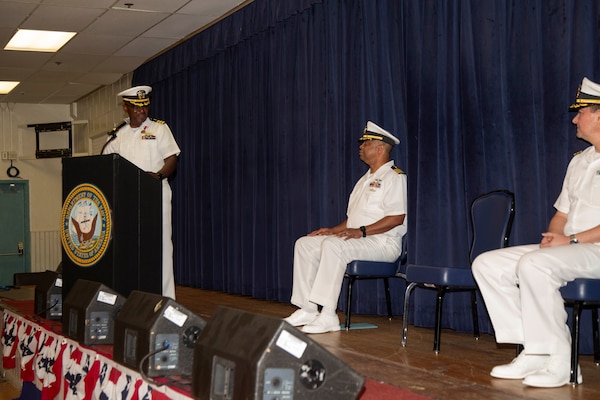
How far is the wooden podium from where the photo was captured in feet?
12.6

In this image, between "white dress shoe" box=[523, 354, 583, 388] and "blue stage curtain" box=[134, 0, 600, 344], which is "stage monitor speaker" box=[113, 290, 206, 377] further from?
"blue stage curtain" box=[134, 0, 600, 344]

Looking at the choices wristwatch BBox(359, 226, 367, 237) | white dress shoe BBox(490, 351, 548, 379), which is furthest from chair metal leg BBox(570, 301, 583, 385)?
wristwatch BBox(359, 226, 367, 237)

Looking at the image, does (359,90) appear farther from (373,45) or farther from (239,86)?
(239,86)

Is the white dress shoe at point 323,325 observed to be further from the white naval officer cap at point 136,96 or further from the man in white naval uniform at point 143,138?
the white naval officer cap at point 136,96

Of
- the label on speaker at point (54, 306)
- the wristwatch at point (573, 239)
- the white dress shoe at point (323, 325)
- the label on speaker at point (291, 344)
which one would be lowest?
the white dress shoe at point (323, 325)

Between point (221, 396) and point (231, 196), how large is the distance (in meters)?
5.50

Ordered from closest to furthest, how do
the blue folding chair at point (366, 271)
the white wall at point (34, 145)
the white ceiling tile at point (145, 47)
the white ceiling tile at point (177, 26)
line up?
the blue folding chair at point (366, 271), the white ceiling tile at point (177, 26), the white ceiling tile at point (145, 47), the white wall at point (34, 145)

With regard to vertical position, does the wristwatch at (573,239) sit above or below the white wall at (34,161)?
below

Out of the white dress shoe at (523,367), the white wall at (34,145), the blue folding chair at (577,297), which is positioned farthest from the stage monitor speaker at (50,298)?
the white wall at (34,145)

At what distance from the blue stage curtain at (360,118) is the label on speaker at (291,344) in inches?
93.3

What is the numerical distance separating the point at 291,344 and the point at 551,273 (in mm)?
1385

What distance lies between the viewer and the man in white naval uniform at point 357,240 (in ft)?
14.6

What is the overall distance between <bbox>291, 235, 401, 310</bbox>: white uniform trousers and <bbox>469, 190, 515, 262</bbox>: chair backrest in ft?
2.42

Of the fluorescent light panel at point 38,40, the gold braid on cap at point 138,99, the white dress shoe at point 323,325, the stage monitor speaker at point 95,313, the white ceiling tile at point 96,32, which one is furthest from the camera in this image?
the fluorescent light panel at point 38,40
